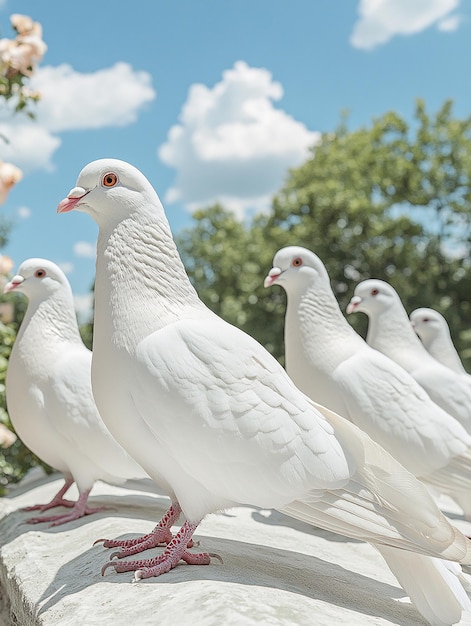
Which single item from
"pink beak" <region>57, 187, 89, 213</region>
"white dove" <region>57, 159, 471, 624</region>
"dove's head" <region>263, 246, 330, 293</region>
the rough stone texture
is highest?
"dove's head" <region>263, 246, 330, 293</region>

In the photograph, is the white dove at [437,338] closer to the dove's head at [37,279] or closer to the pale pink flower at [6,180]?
the dove's head at [37,279]

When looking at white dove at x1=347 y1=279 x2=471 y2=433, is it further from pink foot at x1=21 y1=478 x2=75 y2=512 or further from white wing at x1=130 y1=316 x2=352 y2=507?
white wing at x1=130 y1=316 x2=352 y2=507

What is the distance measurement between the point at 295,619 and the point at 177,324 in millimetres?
1289

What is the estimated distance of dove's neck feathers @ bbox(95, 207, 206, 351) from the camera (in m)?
2.94

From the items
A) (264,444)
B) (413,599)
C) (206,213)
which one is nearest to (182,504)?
(264,444)

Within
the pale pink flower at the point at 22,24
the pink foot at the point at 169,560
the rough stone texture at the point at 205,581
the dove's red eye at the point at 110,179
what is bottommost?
the rough stone texture at the point at 205,581

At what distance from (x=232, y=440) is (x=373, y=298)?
3.86 m

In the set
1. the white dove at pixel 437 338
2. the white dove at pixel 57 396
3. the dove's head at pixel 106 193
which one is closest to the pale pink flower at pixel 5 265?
the white dove at pixel 57 396

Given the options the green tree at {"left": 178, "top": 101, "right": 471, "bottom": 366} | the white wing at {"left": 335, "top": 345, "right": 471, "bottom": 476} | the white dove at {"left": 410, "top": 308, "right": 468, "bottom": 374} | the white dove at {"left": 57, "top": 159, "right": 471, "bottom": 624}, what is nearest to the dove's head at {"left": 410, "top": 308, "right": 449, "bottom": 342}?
the white dove at {"left": 410, "top": 308, "right": 468, "bottom": 374}

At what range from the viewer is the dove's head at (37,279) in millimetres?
4781

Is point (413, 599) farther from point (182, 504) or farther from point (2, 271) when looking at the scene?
point (2, 271)

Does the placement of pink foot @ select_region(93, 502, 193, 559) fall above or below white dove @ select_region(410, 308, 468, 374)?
below

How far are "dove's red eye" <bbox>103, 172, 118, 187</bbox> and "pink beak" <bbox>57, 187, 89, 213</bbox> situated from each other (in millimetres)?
110

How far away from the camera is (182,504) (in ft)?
9.41
